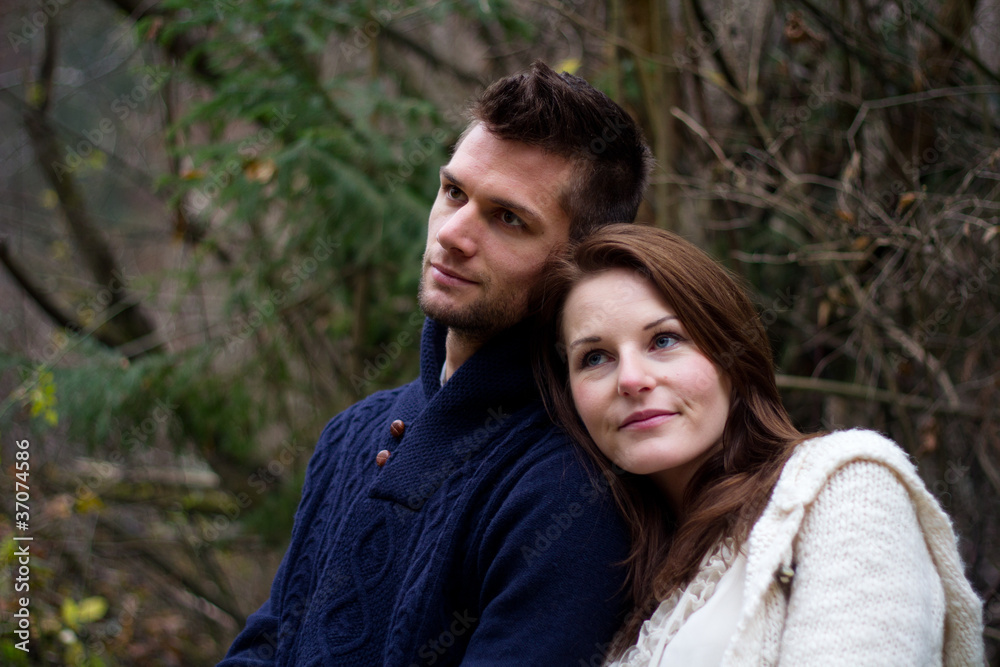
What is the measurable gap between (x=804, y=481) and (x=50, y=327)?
6.02 metres

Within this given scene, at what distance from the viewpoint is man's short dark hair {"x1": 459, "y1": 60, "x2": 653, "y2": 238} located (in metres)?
1.81

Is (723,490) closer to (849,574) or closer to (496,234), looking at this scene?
(849,574)

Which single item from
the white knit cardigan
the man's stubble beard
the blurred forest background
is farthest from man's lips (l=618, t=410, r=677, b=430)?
the blurred forest background

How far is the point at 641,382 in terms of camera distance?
5.08 ft

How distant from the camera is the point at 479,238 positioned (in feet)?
6.05

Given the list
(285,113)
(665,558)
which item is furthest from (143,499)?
(665,558)

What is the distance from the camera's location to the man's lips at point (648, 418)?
1.57m

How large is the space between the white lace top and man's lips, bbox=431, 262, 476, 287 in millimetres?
847

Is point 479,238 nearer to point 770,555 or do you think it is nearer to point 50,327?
point 770,555

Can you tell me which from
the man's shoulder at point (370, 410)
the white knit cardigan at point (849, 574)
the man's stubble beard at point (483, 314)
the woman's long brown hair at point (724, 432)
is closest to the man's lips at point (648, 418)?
the woman's long brown hair at point (724, 432)

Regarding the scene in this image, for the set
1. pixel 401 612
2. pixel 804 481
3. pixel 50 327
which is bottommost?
pixel 401 612

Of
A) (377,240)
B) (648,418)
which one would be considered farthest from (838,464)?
(377,240)

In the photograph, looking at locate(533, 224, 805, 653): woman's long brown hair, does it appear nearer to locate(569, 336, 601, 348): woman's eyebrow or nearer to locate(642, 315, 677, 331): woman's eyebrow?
locate(642, 315, 677, 331): woman's eyebrow

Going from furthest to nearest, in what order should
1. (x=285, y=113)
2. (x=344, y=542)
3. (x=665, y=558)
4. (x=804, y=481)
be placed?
(x=285, y=113) < (x=344, y=542) < (x=665, y=558) < (x=804, y=481)
